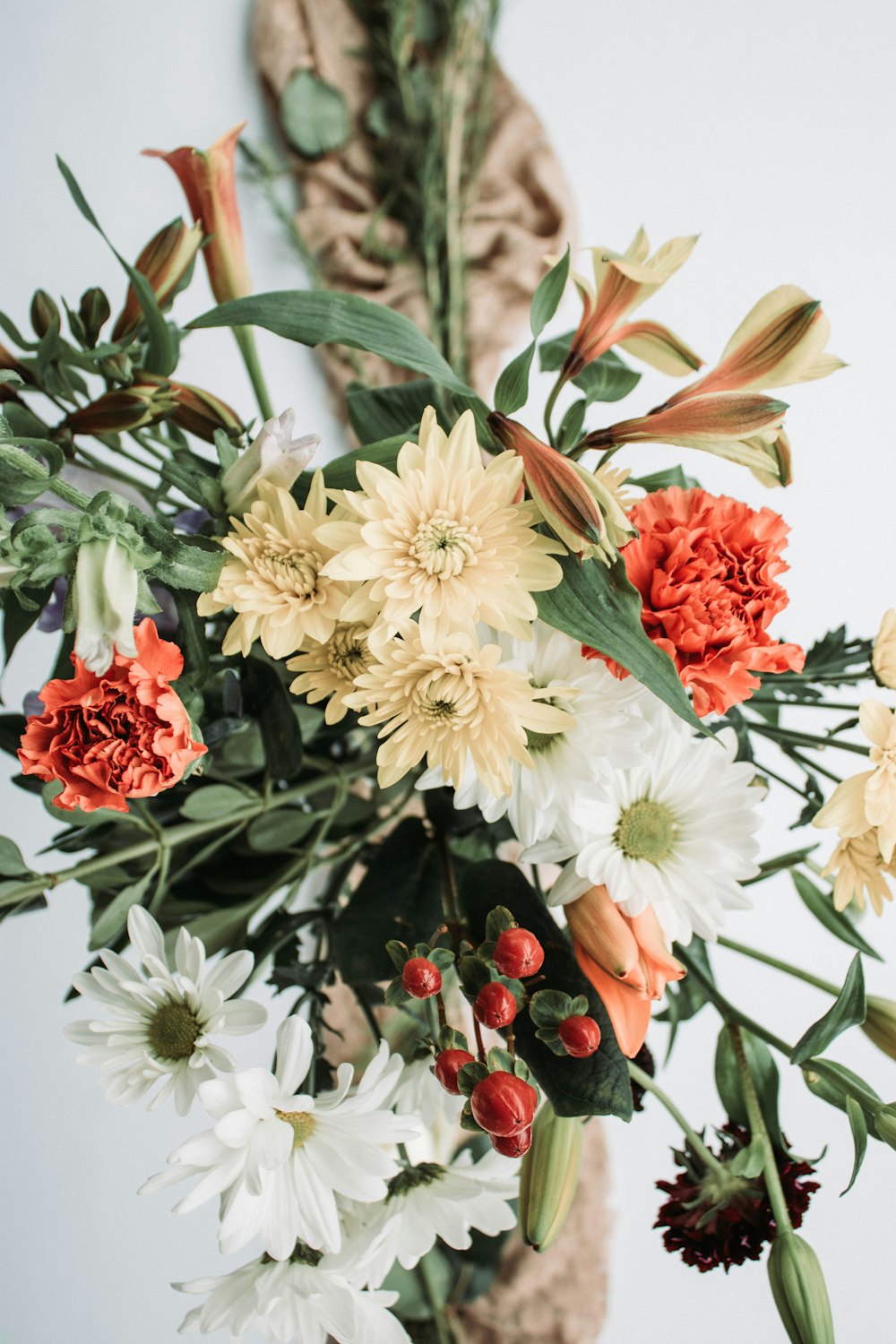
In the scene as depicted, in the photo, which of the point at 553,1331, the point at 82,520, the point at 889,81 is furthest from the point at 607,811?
the point at 889,81

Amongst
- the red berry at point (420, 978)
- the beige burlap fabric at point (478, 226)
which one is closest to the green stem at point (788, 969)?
the red berry at point (420, 978)

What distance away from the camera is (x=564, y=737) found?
0.32 metres

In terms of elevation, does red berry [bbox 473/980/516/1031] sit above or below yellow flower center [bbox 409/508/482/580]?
below

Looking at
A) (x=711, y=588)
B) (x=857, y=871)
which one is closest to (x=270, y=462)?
(x=711, y=588)

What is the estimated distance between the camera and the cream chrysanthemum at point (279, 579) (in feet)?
0.97

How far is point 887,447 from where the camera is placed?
737 millimetres

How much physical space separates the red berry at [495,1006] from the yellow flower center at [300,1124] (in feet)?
0.25

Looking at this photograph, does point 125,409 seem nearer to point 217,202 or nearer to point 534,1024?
point 217,202

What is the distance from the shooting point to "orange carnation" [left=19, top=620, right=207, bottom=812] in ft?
0.91

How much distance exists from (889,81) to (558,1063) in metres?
0.77

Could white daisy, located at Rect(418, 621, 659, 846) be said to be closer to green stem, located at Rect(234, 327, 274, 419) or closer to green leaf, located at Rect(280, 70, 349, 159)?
green stem, located at Rect(234, 327, 274, 419)

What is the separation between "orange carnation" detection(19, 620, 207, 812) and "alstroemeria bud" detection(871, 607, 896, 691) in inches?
10.1

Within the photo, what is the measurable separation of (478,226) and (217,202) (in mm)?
374

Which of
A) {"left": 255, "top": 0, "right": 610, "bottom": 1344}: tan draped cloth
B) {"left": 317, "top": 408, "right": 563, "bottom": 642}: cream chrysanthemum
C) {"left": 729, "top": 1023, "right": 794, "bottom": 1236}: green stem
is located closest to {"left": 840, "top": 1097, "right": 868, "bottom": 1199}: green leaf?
{"left": 729, "top": 1023, "right": 794, "bottom": 1236}: green stem
